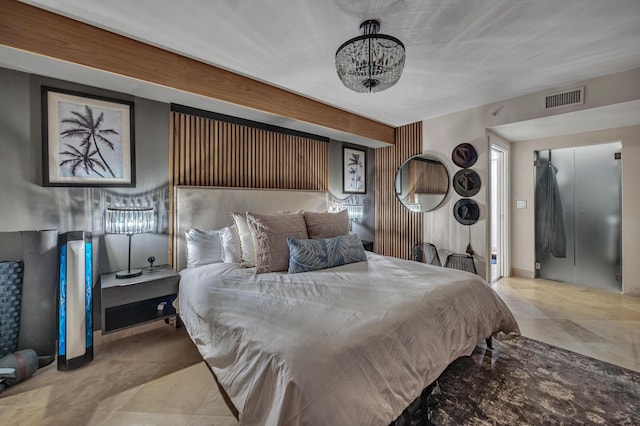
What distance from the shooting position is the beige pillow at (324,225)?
2.70 meters

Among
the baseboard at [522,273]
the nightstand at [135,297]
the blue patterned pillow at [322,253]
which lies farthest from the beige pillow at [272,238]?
the baseboard at [522,273]

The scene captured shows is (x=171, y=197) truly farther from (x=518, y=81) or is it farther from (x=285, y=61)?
(x=518, y=81)

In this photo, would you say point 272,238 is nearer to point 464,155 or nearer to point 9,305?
point 9,305

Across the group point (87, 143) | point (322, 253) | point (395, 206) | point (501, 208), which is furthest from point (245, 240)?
point (501, 208)

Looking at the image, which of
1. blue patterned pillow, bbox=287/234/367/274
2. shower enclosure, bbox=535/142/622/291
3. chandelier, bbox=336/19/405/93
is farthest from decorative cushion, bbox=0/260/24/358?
shower enclosure, bbox=535/142/622/291

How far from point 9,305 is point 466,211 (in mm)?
4735

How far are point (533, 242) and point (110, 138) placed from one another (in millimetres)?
5872

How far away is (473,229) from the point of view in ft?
12.0

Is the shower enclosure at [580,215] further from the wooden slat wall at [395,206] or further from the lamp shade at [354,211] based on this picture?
the lamp shade at [354,211]

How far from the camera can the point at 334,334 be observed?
120 centimetres

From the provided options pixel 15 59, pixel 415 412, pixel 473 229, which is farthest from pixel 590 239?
pixel 15 59

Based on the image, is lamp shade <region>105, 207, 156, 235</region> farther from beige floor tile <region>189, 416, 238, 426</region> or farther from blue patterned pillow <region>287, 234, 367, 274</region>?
beige floor tile <region>189, 416, 238, 426</region>

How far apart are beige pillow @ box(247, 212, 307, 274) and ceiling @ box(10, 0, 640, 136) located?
4.77 feet

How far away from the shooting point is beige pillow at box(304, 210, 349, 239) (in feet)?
8.86
